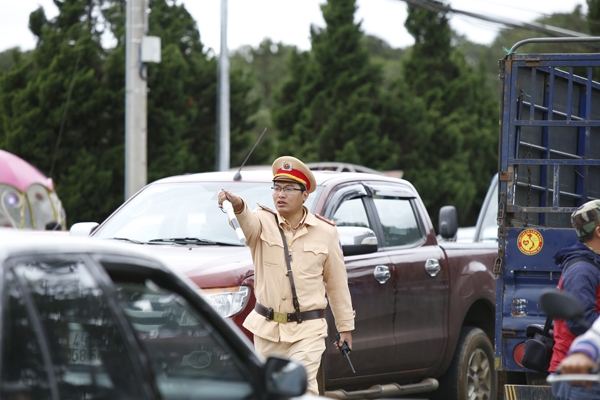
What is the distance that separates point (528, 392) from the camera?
623 cm

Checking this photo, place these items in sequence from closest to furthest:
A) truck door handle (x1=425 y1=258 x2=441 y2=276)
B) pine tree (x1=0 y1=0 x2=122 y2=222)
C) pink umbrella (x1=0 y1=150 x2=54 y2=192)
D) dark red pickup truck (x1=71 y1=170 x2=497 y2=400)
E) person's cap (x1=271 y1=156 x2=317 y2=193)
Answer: person's cap (x1=271 y1=156 x2=317 y2=193)
dark red pickup truck (x1=71 y1=170 x2=497 y2=400)
truck door handle (x1=425 y1=258 x2=441 y2=276)
pink umbrella (x1=0 y1=150 x2=54 y2=192)
pine tree (x1=0 y1=0 x2=122 y2=222)

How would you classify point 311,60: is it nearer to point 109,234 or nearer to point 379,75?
point 379,75

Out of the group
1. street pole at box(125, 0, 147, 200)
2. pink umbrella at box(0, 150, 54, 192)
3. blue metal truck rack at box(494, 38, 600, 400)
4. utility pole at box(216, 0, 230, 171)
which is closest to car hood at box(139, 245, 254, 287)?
blue metal truck rack at box(494, 38, 600, 400)

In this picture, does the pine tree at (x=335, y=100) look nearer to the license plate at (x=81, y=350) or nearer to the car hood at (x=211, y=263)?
the car hood at (x=211, y=263)

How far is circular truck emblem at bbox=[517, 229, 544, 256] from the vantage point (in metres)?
6.58

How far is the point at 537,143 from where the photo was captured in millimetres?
7141

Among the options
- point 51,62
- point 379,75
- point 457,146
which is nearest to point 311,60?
point 379,75

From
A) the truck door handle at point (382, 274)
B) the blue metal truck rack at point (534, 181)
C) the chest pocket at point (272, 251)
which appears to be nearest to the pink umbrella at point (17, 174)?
the truck door handle at point (382, 274)

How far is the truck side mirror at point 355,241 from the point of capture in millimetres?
6496

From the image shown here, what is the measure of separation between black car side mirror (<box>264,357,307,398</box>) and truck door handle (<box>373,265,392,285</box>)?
384 centimetres

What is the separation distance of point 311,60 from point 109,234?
19550 millimetres

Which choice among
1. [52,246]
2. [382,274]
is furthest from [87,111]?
[52,246]

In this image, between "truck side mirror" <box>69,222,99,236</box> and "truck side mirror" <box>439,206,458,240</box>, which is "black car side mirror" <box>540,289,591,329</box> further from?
"truck side mirror" <box>439,206,458,240</box>

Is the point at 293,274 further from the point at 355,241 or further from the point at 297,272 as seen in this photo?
the point at 355,241
